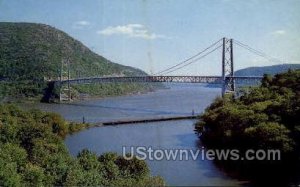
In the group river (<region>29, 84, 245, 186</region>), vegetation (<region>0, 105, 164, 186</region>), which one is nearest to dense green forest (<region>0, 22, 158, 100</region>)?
river (<region>29, 84, 245, 186</region>)

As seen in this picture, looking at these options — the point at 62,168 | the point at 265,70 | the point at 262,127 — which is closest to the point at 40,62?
the point at 265,70

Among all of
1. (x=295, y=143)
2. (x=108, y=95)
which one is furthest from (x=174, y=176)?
(x=108, y=95)

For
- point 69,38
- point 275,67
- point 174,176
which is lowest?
point 174,176

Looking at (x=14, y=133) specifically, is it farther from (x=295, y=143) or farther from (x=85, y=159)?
(x=295, y=143)

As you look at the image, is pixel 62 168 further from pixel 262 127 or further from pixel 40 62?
pixel 40 62

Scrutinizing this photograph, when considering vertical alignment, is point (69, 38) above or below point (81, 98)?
above

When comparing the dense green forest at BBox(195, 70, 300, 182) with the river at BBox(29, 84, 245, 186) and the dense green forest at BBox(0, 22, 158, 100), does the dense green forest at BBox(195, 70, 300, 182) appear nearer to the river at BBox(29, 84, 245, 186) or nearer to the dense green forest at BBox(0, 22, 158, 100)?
the river at BBox(29, 84, 245, 186)

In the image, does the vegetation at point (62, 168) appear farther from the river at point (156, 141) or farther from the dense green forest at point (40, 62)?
the dense green forest at point (40, 62)
